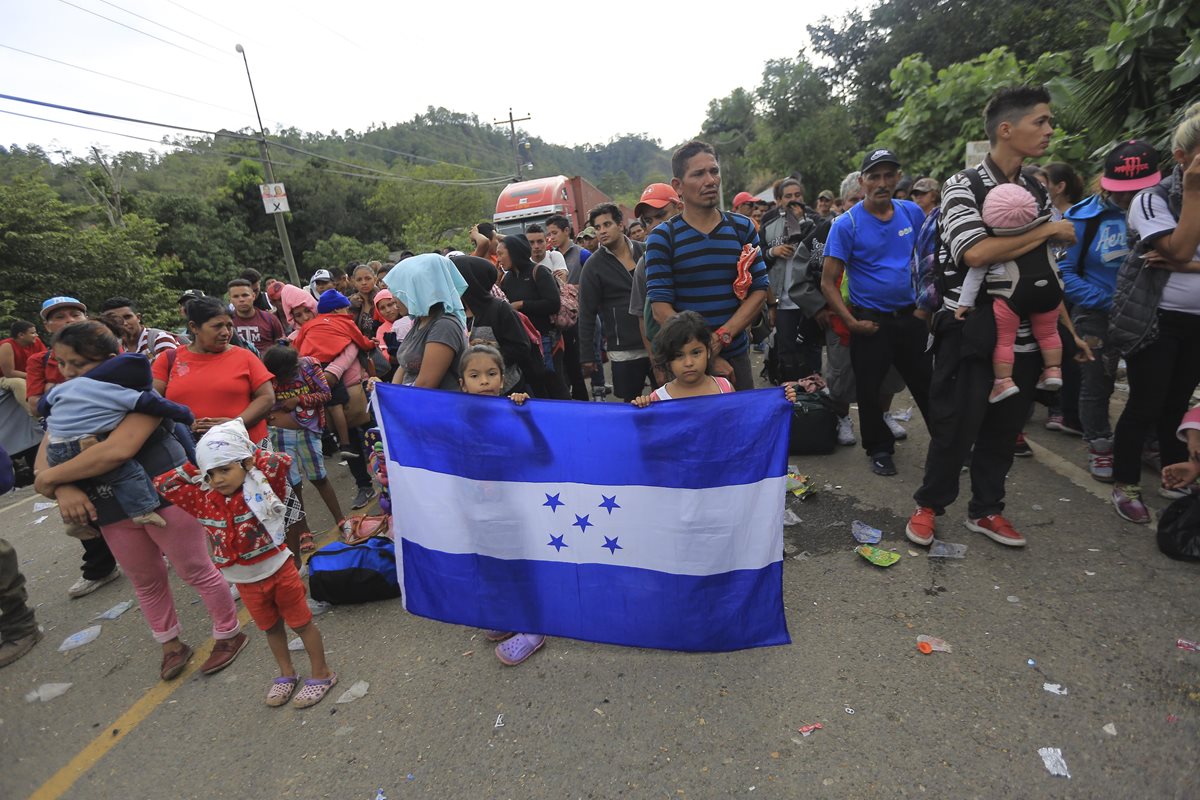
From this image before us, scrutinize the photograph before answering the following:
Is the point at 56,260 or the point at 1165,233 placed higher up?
the point at 56,260

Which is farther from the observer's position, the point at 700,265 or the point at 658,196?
the point at 658,196

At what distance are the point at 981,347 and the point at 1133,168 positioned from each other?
1.49m

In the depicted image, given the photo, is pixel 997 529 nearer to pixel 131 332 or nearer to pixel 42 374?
pixel 42 374

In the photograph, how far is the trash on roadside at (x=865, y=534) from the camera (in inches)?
134

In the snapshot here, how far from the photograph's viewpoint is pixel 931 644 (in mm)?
2543

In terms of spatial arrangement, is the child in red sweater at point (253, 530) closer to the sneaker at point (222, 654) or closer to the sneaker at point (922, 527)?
the sneaker at point (222, 654)

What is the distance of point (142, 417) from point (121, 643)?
5.27 ft

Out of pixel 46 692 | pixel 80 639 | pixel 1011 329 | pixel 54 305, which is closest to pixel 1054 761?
pixel 1011 329

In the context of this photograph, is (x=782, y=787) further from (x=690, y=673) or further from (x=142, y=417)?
(x=142, y=417)

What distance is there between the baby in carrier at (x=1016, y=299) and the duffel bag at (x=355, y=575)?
343cm

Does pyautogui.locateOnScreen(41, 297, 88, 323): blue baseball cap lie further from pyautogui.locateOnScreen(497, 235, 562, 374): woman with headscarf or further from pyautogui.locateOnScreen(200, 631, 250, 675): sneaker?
pyautogui.locateOnScreen(497, 235, 562, 374): woman with headscarf

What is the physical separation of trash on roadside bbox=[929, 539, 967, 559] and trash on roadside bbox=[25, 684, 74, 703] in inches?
186

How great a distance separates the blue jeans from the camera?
283 centimetres

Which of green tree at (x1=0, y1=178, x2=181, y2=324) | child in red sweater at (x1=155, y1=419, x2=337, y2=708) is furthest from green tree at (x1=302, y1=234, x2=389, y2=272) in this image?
child in red sweater at (x1=155, y1=419, x2=337, y2=708)
